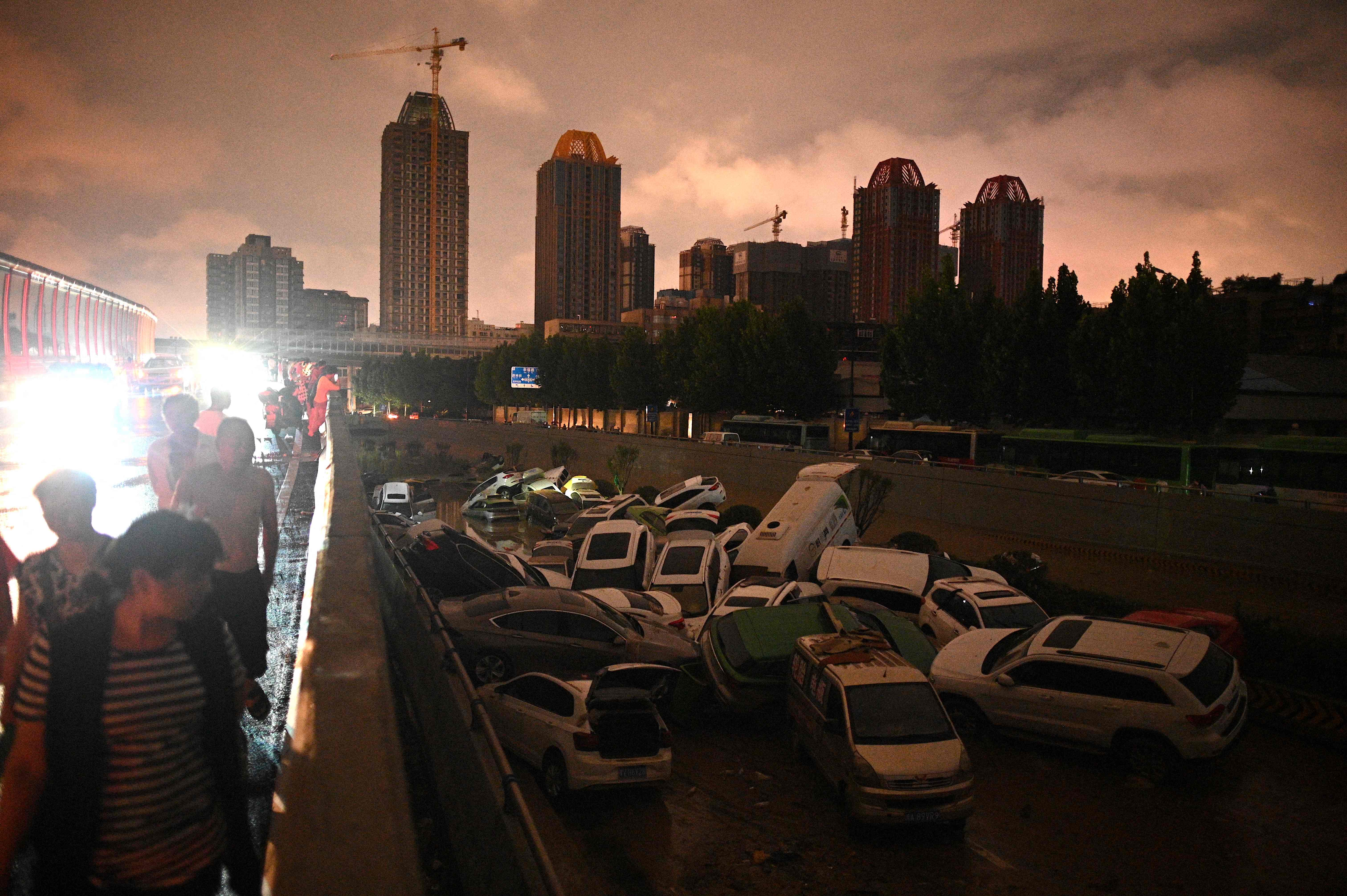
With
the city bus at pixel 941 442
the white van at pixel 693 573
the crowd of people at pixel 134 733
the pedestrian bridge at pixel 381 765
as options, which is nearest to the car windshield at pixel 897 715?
the pedestrian bridge at pixel 381 765

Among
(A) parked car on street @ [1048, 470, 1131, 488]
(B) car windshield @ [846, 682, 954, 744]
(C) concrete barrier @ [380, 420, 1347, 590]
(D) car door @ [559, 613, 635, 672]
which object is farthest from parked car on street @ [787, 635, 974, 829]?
(A) parked car on street @ [1048, 470, 1131, 488]

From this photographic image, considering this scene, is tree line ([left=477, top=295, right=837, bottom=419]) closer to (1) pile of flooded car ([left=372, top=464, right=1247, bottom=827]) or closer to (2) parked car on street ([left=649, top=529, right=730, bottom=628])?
(2) parked car on street ([left=649, top=529, right=730, bottom=628])

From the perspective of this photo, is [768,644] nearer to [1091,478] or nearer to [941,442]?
[1091,478]

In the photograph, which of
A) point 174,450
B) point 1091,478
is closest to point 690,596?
point 174,450

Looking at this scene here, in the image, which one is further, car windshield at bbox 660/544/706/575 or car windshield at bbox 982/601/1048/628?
car windshield at bbox 660/544/706/575

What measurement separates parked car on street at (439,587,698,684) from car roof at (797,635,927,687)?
245 centimetres

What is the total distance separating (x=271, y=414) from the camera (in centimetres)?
2691

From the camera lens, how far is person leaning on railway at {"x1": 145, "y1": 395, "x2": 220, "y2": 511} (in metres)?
5.95

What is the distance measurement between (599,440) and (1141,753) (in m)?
49.3

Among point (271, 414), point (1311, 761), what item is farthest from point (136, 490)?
point (271, 414)

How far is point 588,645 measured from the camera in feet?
39.2

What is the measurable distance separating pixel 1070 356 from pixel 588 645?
30906 mm

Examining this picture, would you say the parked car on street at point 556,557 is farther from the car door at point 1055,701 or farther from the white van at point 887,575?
the car door at point 1055,701

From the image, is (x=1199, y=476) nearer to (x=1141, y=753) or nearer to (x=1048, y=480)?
(x=1048, y=480)
